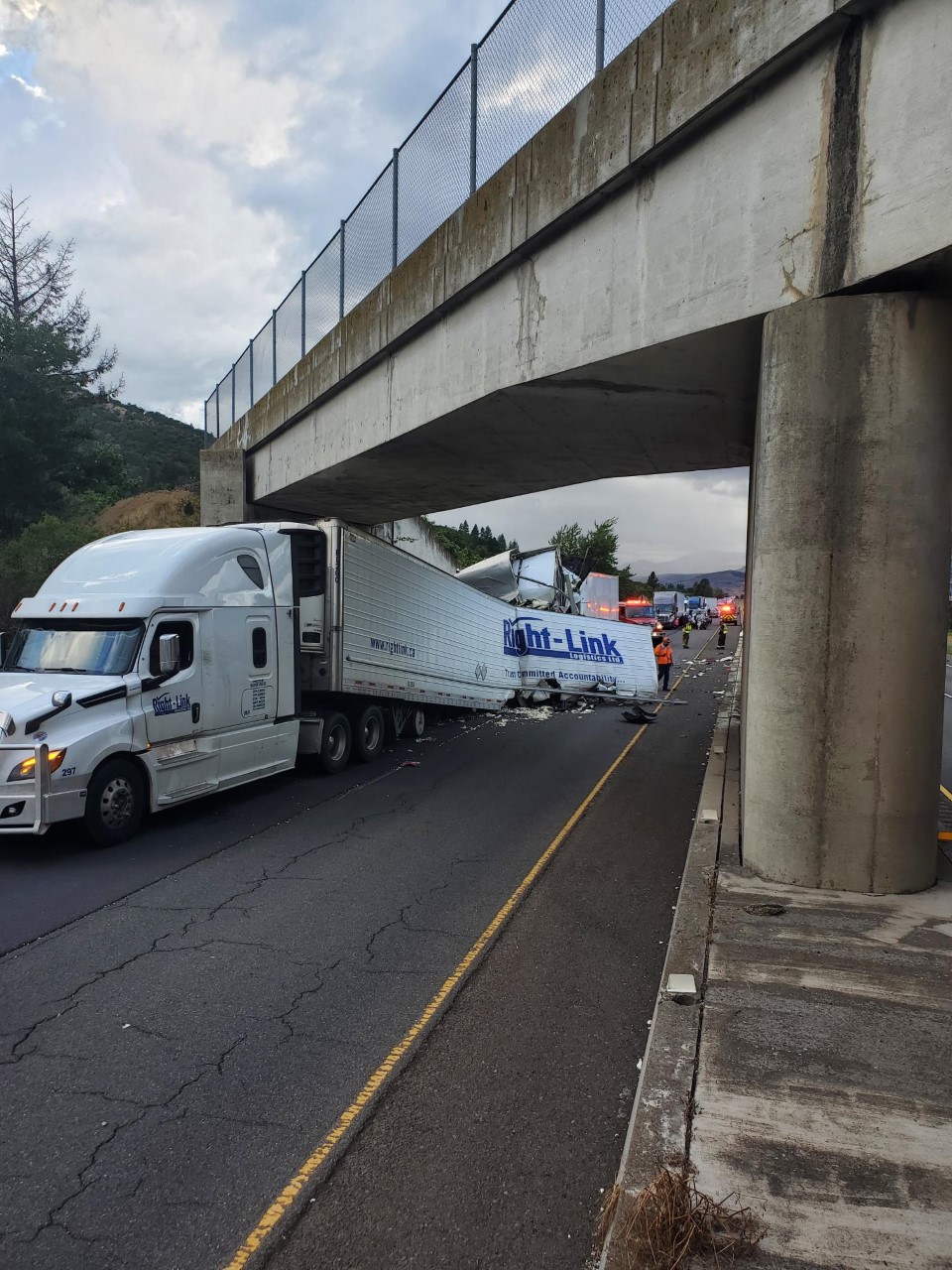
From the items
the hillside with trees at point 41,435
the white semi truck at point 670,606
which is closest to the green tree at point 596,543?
the white semi truck at point 670,606

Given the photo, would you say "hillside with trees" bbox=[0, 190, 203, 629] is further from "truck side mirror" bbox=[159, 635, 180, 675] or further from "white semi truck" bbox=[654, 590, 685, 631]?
"white semi truck" bbox=[654, 590, 685, 631]

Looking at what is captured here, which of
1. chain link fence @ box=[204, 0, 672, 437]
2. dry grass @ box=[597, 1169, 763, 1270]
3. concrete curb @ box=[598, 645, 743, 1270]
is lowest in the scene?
concrete curb @ box=[598, 645, 743, 1270]

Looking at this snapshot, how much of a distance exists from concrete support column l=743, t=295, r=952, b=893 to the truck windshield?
6.67 meters

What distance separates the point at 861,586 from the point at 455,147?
862cm

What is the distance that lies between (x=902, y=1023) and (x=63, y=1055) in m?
4.42

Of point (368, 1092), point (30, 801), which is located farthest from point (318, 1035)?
point (30, 801)

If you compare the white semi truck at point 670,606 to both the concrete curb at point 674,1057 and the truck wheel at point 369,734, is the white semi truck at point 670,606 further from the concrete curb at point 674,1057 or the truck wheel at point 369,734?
the concrete curb at point 674,1057

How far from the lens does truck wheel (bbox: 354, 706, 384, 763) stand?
42.2 feet

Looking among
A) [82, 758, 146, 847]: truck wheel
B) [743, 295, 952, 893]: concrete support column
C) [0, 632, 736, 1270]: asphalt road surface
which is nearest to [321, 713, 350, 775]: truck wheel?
[0, 632, 736, 1270]: asphalt road surface

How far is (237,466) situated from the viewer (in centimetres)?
1894

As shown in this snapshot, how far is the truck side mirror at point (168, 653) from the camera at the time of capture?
8.84 metres

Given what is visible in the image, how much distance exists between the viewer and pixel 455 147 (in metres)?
11.0

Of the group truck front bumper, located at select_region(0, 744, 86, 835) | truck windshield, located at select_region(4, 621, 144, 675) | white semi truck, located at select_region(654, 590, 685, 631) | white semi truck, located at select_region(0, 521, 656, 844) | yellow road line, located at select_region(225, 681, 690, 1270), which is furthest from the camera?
white semi truck, located at select_region(654, 590, 685, 631)

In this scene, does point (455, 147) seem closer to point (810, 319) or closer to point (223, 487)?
point (810, 319)
